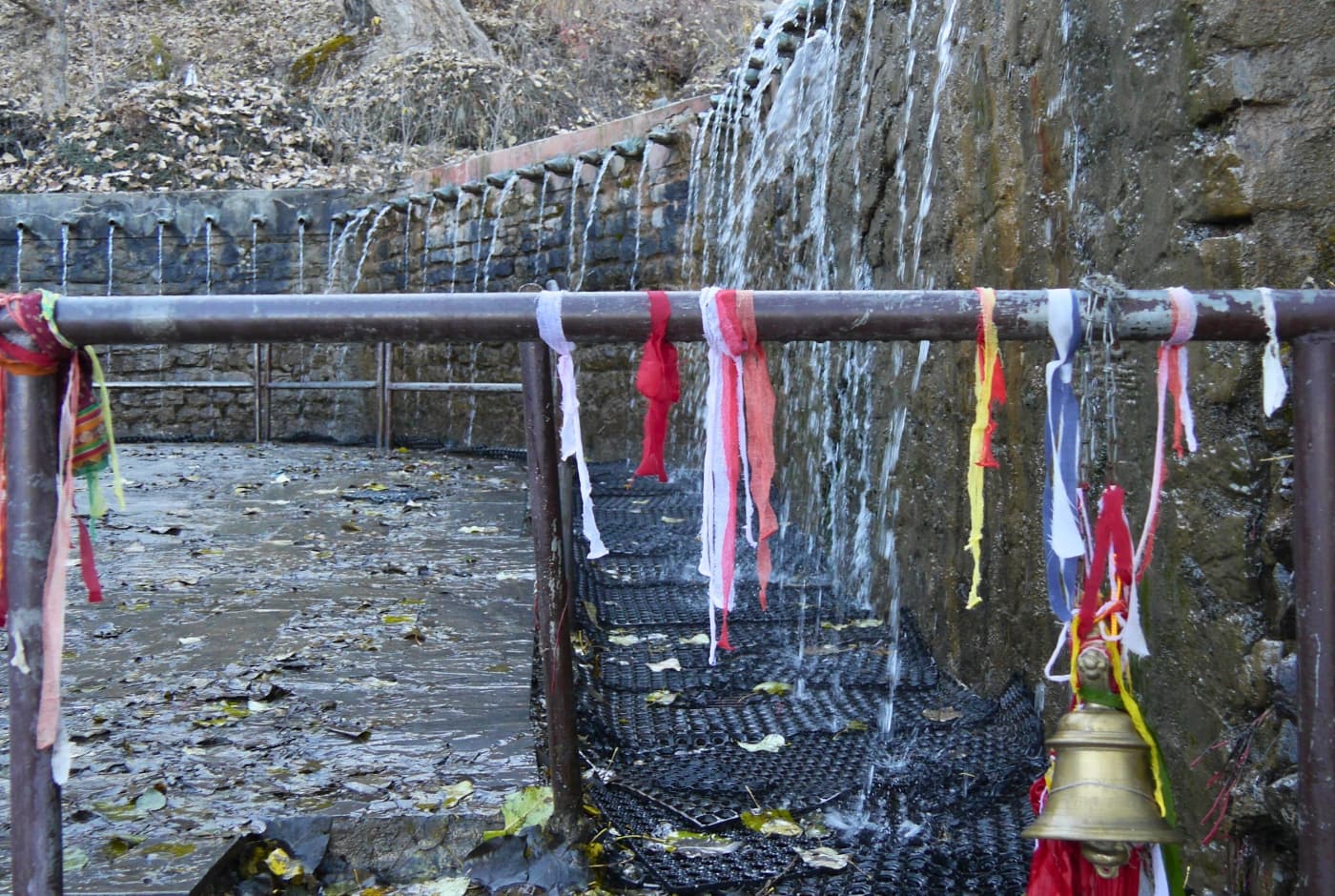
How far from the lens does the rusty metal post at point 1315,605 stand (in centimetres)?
130

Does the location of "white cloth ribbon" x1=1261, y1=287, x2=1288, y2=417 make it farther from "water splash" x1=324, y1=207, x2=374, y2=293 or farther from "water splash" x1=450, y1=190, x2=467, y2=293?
"water splash" x1=324, y1=207, x2=374, y2=293

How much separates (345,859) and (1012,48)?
7.74 ft

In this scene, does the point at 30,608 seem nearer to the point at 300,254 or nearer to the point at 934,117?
the point at 934,117

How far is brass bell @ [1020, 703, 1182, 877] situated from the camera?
1259 millimetres

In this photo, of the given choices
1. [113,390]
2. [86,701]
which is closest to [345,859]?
[86,701]

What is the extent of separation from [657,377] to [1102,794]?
26.9 inches

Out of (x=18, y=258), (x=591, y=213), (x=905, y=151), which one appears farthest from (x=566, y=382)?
(x=18, y=258)

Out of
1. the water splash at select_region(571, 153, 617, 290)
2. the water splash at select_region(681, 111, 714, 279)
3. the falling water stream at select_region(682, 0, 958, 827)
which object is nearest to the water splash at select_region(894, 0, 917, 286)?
the falling water stream at select_region(682, 0, 958, 827)

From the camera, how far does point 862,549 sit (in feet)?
14.4

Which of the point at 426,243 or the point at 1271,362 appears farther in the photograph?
the point at 426,243

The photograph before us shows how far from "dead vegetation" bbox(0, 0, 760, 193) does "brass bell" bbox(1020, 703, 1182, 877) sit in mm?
13663

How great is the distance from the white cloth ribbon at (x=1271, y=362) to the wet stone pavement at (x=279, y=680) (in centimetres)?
144

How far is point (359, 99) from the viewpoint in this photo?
1622cm

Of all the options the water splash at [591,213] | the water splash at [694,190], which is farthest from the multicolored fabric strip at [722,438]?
the water splash at [591,213]
